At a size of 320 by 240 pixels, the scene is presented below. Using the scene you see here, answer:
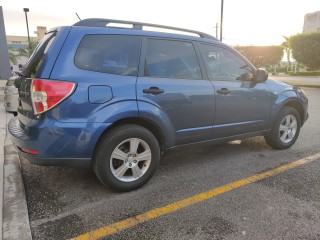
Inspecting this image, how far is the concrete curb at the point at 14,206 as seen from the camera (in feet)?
8.20

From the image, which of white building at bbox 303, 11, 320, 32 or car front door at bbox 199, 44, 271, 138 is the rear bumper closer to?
car front door at bbox 199, 44, 271, 138

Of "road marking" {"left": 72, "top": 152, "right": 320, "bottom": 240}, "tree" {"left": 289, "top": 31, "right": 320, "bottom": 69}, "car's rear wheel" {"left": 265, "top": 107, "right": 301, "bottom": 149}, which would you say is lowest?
"road marking" {"left": 72, "top": 152, "right": 320, "bottom": 240}

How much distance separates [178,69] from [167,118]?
640 mm

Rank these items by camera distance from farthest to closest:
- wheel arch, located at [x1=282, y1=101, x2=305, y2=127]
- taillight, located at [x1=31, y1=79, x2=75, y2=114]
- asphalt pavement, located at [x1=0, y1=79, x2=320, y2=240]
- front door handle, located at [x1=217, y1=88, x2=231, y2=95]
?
1. wheel arch, located at [x1=282, y1=101, x2=305, y2=127]
2. front door handle, located at [x1=217, y1=88, x2=231, y2=95]
3. taillight, located at [x1=31, y1=79, x2=75, y2=114]
4. asphalt pavement, located at [x1=0, y1=79, x2=320, y2=240]

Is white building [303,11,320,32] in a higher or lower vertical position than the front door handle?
higher

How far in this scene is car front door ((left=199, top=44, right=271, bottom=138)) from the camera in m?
3.97

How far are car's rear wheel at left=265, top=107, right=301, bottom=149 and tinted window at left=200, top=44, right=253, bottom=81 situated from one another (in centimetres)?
100

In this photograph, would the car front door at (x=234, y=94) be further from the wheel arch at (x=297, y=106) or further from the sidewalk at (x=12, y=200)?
the sidewalk at (x=12, y=200)

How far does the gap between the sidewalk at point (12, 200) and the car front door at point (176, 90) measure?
4.92 ft

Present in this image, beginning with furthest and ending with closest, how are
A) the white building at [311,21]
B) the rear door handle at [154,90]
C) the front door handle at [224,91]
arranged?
the white building at [311,21] < the front door handle at [224,91] < the rear door handle at [154,90]

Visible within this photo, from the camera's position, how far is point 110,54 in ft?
10.5

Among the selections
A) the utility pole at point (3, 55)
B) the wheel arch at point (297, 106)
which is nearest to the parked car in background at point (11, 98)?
the wheel arch at point (297, 106)

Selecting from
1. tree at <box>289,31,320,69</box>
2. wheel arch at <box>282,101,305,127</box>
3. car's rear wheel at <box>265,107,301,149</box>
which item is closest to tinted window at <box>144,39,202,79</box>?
car's rear wheel at <box>265,107,301,149</box>

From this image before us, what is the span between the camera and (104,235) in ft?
8.34
